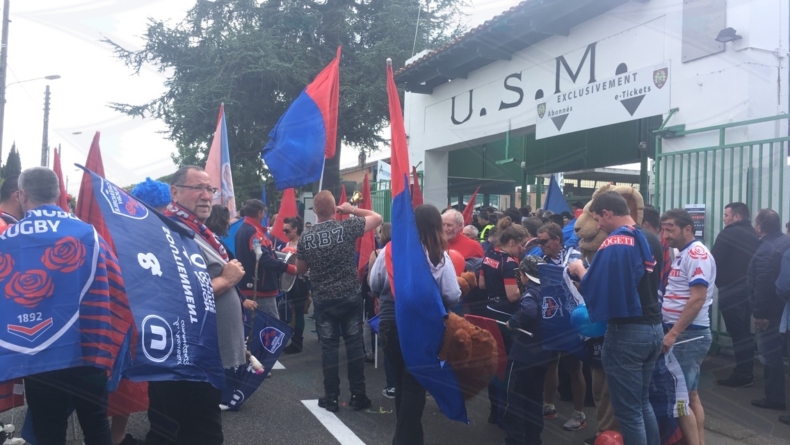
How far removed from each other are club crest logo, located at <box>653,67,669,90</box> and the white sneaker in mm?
5114

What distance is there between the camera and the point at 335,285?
18.8 ft

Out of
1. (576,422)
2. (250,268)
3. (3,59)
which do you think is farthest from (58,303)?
(3,59)

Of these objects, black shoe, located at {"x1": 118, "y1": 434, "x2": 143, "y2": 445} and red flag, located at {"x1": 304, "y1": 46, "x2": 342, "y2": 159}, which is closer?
black shoe, located at {"x1": 118, "y1": 434, "x2": 143, "y2": 445}

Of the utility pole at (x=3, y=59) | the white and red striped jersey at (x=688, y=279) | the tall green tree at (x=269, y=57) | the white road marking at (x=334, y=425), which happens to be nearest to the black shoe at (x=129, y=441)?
the white road marking at (x=334, y=425)

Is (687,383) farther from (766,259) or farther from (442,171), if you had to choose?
(442,171)

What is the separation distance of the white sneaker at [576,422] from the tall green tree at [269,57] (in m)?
14.4

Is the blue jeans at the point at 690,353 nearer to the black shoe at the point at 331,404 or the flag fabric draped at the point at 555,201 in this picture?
the black shoe at the point at 331,404

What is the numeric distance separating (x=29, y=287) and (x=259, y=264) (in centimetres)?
408

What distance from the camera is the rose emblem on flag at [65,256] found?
2732 millimetres

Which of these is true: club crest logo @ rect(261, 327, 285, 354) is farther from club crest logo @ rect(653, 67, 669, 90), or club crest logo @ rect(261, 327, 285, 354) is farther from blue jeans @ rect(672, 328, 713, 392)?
club crest logo @ rect(653, 67, 669, 90)

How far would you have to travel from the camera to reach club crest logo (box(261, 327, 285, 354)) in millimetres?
5016

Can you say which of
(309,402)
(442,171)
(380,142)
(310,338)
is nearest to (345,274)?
(309,402)

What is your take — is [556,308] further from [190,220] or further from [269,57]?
[269,57]

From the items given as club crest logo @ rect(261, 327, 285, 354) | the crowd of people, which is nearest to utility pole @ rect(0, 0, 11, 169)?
the crowd of people
